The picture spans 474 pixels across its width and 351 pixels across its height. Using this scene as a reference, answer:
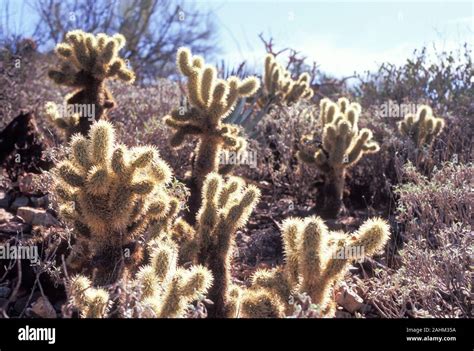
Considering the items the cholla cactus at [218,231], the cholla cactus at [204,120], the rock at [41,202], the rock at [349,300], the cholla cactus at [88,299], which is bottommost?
the rock at [349,300]

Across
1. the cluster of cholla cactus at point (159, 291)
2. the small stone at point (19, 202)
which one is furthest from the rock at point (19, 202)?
the cluster of cholla cactus at point (159, 291)

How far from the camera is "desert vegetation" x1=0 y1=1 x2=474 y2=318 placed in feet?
11.1

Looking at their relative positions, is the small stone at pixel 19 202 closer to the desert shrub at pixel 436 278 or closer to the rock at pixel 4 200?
the rock at pixel 4 200

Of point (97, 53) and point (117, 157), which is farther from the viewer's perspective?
point (97, 53)

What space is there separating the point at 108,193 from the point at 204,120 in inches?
65.3

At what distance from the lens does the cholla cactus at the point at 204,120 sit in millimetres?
5090

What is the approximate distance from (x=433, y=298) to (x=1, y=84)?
6068 millimetres

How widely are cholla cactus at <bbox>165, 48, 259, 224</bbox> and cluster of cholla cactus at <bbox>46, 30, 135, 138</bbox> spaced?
0.70 m

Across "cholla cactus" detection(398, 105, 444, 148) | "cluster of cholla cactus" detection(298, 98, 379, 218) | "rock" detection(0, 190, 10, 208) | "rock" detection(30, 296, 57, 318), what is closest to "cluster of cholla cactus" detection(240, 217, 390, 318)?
"rock" detection(30, 296, 57, 318)

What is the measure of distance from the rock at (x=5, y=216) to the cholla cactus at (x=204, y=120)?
4.78ft
